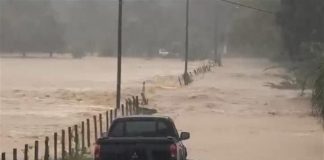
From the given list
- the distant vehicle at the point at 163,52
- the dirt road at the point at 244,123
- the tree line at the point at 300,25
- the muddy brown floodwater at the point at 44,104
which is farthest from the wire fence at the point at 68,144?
the distant vehicle at the point at 163,52

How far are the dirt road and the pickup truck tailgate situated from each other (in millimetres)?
7994

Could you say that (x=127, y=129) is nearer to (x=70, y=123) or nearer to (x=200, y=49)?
(x=70, y=123)

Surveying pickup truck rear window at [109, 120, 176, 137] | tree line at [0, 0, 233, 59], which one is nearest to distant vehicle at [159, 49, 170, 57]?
tree line at [0, 0, 233, 59]

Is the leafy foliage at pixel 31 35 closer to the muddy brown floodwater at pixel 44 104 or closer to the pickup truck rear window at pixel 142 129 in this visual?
the muddy brown floodwater at pixel 44 104

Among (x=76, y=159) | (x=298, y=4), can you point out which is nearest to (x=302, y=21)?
(x=298, y=4)

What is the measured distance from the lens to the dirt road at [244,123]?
2355 cm

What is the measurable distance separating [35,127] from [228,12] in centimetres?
14877

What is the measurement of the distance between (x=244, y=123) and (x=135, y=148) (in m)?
21.8

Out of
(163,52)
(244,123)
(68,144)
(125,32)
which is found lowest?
(163,52)

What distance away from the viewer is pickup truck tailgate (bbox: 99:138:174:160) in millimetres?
13016

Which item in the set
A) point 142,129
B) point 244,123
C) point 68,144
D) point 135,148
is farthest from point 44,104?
point 135,148

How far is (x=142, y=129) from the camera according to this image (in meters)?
14.8

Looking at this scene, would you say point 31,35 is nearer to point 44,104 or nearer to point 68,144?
point 44,104

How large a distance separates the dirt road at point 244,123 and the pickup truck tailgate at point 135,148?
7994mm
